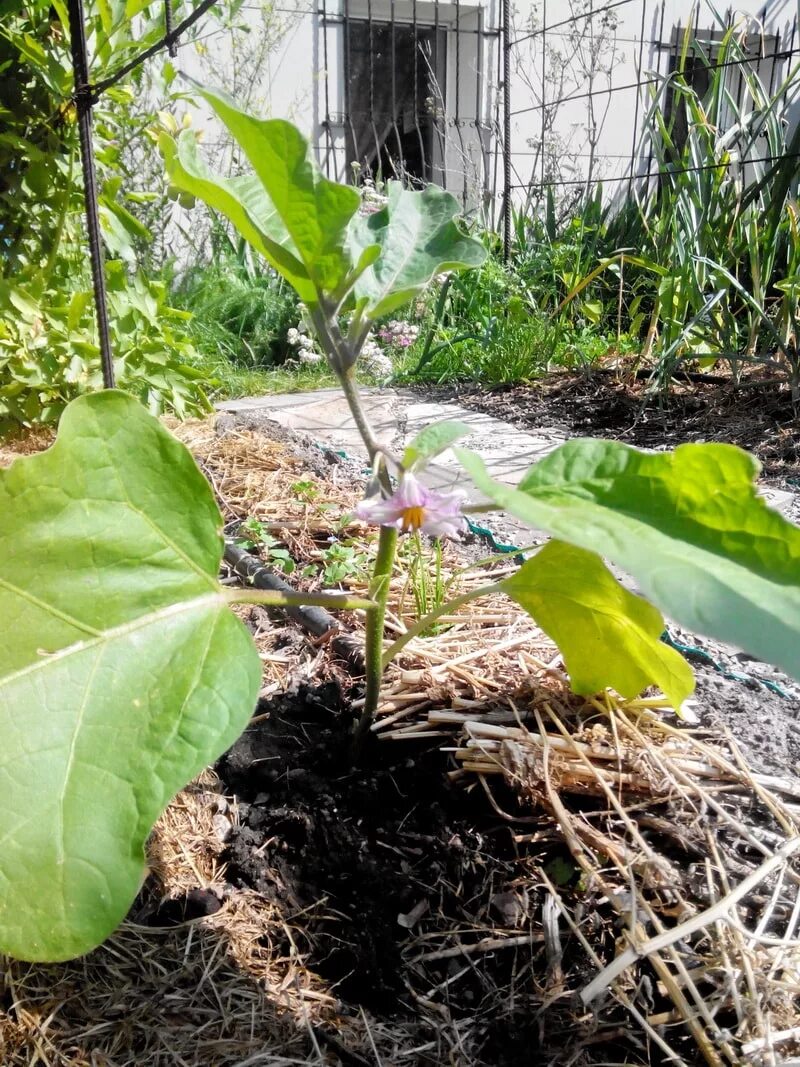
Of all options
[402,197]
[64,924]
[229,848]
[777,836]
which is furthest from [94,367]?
[777,836]

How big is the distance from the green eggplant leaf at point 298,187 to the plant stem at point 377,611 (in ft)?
0.92

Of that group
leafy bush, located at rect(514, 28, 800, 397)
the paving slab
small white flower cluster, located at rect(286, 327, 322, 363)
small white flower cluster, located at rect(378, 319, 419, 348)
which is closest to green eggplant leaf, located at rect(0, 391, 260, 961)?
the paving slab

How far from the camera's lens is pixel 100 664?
0.67 metres

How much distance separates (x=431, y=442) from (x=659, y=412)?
2685 millimetres

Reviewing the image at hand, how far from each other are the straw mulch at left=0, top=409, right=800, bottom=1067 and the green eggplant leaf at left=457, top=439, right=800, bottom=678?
0.39 m

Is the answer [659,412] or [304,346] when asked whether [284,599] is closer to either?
[659,412]

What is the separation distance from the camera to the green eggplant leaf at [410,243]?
86 centimetres

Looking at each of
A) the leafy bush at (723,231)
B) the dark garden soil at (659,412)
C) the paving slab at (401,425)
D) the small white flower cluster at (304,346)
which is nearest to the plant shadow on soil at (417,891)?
the paving slab at (401,425)

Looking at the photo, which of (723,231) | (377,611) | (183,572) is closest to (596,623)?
(377,611)

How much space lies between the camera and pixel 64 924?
0.59 m

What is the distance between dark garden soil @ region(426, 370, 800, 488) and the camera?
2.80 metres

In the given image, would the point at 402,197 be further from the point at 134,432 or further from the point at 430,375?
the point at 430,375

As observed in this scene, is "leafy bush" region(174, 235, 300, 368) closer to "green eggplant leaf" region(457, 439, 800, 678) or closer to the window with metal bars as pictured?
the window with metal bars

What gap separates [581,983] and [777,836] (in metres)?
0.30
